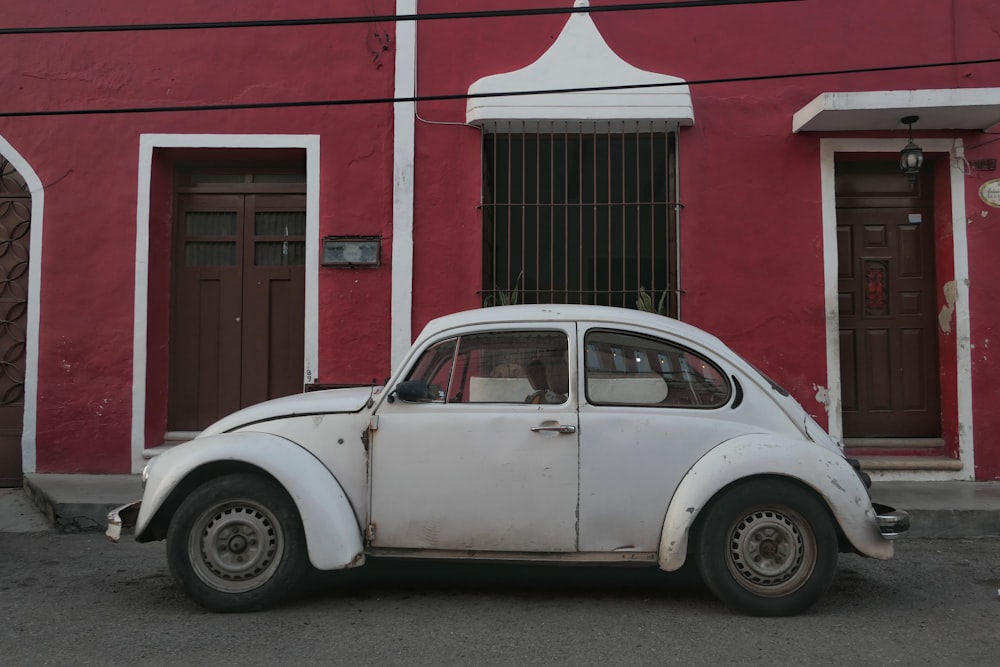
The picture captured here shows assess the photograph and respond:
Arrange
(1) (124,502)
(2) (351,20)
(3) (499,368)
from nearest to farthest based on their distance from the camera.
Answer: (3) (499,368) → (1) (124,502) → (2) (351,20)

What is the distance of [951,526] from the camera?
6238mm

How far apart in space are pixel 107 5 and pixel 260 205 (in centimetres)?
251

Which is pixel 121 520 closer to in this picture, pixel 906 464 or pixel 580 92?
pixel 580 92

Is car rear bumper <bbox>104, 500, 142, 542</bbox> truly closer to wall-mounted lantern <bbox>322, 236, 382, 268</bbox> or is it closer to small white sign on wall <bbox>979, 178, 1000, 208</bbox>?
wall-mounted lantern <bbox>322, 236, 382, 268</bbox>

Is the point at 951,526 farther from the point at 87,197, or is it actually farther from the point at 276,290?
Result: the point at 87,197

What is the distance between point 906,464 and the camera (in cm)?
752

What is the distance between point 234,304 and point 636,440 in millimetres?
5563

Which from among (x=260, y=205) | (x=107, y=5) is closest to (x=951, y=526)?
(x=260, y=205)

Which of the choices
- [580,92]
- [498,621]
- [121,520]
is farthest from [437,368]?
[580,92]

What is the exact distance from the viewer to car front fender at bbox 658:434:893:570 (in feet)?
13.1

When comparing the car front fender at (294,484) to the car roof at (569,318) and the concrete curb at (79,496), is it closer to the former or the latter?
the car roof at (569,318)

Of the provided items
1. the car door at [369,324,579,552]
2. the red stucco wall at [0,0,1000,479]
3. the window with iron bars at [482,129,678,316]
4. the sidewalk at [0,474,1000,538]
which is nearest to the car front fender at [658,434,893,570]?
the car door at [369,324,579,552]

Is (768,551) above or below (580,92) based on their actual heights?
below

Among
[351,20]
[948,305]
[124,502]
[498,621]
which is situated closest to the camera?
[498,621]
